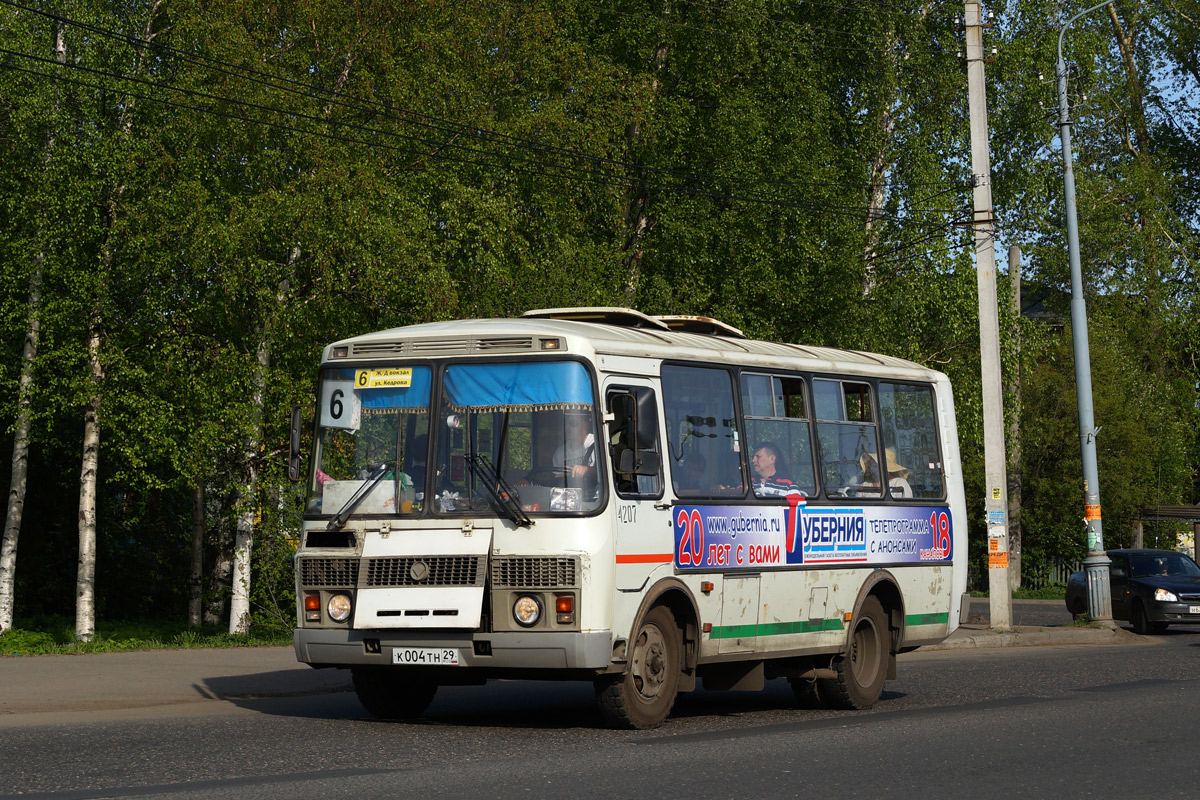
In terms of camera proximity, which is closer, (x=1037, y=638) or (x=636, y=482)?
(x=636, y=482)

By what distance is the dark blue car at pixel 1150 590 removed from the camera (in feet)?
90.3

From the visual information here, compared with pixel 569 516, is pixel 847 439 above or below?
→ above

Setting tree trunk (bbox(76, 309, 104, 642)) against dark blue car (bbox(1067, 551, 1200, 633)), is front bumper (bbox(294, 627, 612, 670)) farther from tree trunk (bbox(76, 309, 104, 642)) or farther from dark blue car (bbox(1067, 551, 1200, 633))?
dark blue car (bbox(1067, 551, 1200, 633))

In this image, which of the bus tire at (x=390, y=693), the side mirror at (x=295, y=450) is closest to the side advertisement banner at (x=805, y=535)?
the bus tire at (x=390, y=693)

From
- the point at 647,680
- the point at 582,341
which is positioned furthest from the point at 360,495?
the point at 647,680

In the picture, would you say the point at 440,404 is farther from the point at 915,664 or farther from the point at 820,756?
the point at 915,664

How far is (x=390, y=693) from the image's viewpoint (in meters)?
12.6

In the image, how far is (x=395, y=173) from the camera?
26297 millimetres

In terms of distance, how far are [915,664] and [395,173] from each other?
40.0 feet

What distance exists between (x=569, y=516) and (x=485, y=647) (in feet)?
3.69

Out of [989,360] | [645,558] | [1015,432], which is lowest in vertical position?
[645,558]

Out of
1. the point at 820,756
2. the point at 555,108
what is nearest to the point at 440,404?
the point at 820,756

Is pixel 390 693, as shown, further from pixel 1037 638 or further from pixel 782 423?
pixel 1037 638

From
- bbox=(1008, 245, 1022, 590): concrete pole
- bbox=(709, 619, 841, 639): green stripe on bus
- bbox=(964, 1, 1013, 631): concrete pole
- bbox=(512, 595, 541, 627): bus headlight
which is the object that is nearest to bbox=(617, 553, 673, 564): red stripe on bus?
bbox=(512, 595, 541, 627): bus headlight
